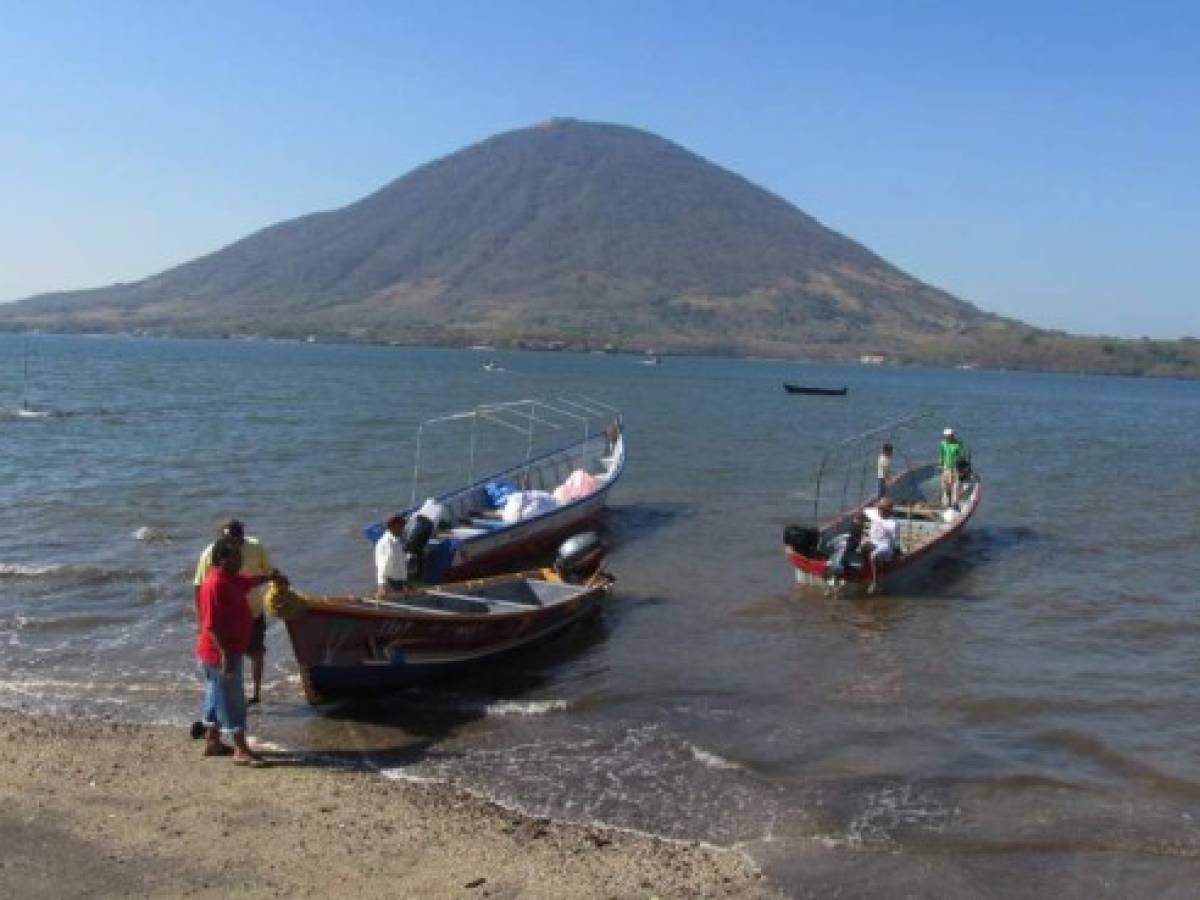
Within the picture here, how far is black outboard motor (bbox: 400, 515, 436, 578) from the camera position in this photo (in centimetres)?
1617

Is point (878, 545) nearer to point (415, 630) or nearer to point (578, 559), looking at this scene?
point (578, 559)

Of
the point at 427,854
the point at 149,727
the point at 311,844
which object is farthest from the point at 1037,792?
the point at 149,727

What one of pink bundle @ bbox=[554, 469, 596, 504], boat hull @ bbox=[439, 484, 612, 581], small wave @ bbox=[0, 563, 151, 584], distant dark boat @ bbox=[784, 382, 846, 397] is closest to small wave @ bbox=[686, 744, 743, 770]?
boat hull @ bbox=[439, 484, 612, 581]

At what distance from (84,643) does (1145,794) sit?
11686 mm

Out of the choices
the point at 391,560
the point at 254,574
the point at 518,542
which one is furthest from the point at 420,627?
the point at 518,542

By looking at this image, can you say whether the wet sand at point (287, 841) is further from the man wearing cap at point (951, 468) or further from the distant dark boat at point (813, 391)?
the distant dark boat at point (813, 391)

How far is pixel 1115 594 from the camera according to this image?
19141mm

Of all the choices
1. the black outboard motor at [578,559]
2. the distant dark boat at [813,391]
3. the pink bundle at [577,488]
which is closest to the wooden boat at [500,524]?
the pink bundle at [577,488]

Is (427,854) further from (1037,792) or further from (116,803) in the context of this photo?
(1037,792)

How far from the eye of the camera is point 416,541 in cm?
1627

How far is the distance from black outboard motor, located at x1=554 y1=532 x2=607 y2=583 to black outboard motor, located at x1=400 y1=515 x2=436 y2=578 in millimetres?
1926

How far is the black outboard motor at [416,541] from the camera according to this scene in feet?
53.1

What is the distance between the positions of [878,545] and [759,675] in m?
5.04

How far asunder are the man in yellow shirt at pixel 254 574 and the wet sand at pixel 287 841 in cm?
178
